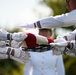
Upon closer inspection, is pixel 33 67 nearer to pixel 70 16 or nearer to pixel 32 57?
pixel 32 57

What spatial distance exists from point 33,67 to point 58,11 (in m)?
6.35

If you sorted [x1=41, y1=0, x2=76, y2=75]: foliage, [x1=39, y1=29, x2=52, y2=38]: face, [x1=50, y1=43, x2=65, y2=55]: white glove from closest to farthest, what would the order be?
1. [x1=50, y1=43, x2=65, y2=55]: white glove
2. [x1=39, y1=29, x2=52, y2=38]: face
3. [x1=41, y1=0, x2=76, y2=75]: foliage

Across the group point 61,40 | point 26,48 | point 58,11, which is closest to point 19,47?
point 26,48

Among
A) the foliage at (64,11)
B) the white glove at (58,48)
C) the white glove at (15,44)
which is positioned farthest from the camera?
the foliage at (64,11)

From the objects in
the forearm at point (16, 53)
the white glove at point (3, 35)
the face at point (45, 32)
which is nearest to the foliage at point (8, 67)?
the face at point (45, 32)

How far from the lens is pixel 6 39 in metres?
3.56

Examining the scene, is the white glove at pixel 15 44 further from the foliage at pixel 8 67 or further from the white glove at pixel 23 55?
the foliage at pixel 8 67

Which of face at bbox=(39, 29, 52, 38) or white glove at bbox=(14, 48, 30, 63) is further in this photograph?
face at bbox=(39, 29, 52, 38)

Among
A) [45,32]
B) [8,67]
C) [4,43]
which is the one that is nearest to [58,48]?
[4,43]

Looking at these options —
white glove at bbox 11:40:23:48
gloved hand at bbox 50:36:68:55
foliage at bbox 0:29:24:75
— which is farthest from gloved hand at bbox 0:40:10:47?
foliage at bbox 0:29:24:75

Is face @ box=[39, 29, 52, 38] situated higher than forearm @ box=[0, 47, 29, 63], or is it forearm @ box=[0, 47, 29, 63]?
face @ box=[39, 29, 52, 38]

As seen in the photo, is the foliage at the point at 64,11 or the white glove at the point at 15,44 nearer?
the white glove at the point at 15,44

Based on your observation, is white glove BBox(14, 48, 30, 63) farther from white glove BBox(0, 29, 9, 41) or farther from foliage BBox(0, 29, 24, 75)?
foliage BBox(0, 29, 24, 75)

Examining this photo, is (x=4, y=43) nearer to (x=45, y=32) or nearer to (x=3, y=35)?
(x=3, y=35)
